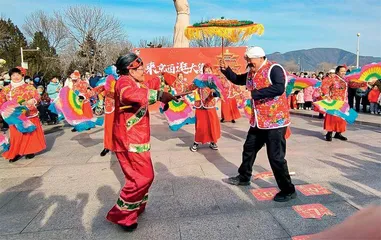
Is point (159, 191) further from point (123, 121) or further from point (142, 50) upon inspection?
point (142, 50)

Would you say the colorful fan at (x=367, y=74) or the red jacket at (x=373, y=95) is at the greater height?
the colorful fan at (x=367, y=74)

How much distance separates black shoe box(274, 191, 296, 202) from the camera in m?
3.35

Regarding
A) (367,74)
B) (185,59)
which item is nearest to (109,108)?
(367,74)

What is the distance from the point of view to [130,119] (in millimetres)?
Result: 2859

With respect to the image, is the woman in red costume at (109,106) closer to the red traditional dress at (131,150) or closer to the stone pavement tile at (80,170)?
the stone pavement tile at (80,170)

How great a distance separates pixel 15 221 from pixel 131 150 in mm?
1444

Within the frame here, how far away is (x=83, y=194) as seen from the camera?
3795mm

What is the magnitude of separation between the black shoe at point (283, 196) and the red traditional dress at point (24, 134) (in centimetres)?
423

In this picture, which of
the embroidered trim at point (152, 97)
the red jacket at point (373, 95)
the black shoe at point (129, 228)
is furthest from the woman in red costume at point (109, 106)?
the red jacket at point (373, 95)

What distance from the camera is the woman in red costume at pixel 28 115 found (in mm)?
5211

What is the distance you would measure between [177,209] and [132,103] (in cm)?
125

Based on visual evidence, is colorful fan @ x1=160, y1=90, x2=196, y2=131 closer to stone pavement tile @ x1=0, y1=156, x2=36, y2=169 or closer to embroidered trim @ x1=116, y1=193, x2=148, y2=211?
stone pavement tile @ x1=0, y1=156, x2=36, y2=169

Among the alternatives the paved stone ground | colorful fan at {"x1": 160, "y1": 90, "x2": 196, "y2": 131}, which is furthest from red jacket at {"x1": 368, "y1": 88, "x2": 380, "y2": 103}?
colorful fan at {"x1": 160, "y1": 90, "x2": 196, "y2": 131}

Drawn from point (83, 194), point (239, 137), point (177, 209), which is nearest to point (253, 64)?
point (177, 209)
